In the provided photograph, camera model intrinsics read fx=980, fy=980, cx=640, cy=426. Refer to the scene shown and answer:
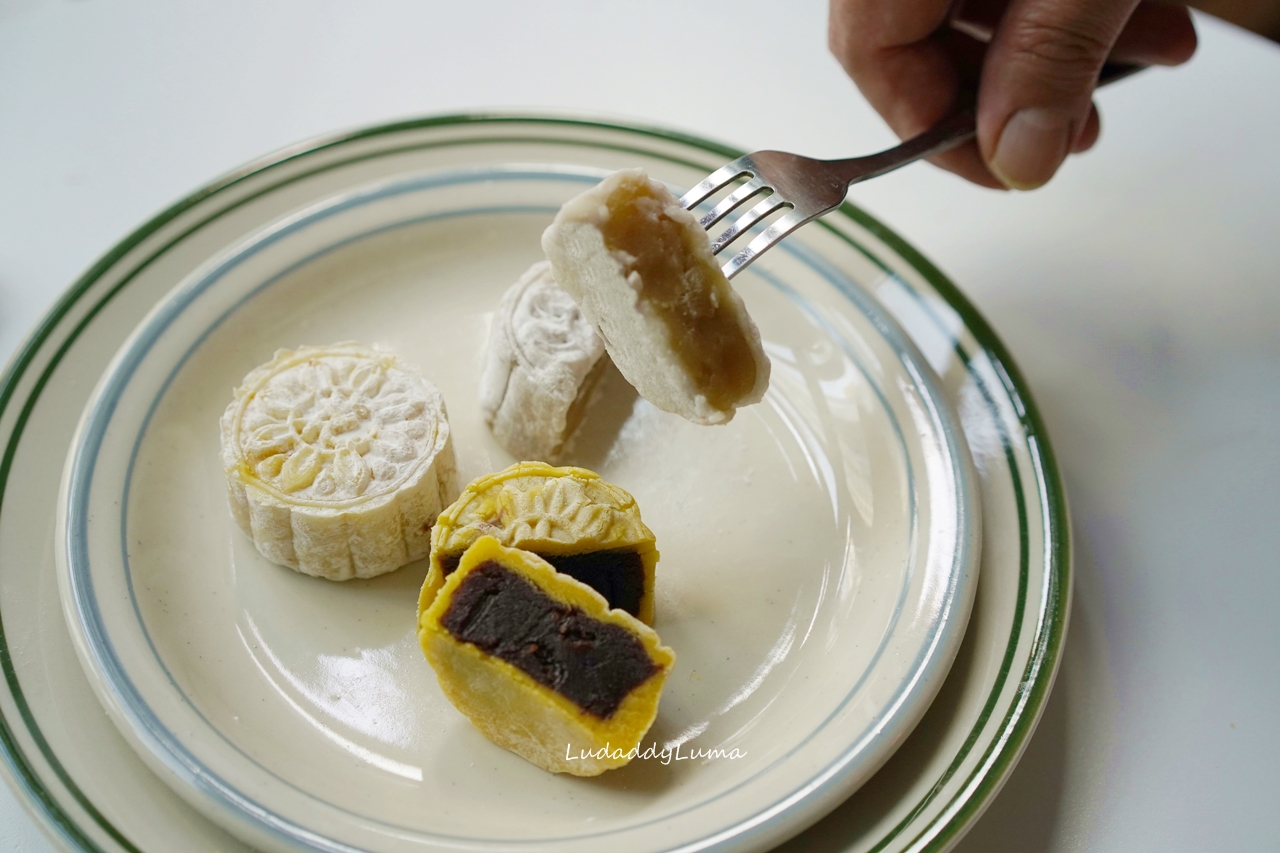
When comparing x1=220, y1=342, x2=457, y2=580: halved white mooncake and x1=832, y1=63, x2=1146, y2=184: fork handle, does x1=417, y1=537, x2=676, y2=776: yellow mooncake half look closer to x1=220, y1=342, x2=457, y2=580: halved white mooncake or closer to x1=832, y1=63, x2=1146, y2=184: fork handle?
x1=220, y1=342, x2=457, y2=580: halved white mooncake

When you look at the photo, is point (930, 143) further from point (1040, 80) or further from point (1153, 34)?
point (1153, 34)

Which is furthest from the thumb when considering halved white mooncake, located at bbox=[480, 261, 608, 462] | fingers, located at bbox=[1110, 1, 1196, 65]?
halved white mooncake, located at bbox=[480, 261, 608, 462]

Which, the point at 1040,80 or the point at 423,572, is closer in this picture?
the point at 423,572

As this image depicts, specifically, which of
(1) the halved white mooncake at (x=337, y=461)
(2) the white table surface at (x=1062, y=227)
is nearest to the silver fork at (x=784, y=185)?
(2) the white table surface at (x=1062, y=227)

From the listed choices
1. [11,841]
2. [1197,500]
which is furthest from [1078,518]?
[11,841]

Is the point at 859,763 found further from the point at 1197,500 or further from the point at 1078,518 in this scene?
the point at 1197,500

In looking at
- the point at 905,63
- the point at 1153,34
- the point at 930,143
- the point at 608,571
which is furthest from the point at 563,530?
the point at 1153,34

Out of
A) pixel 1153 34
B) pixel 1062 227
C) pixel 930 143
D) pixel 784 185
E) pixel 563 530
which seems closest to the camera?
pixel 563 530
